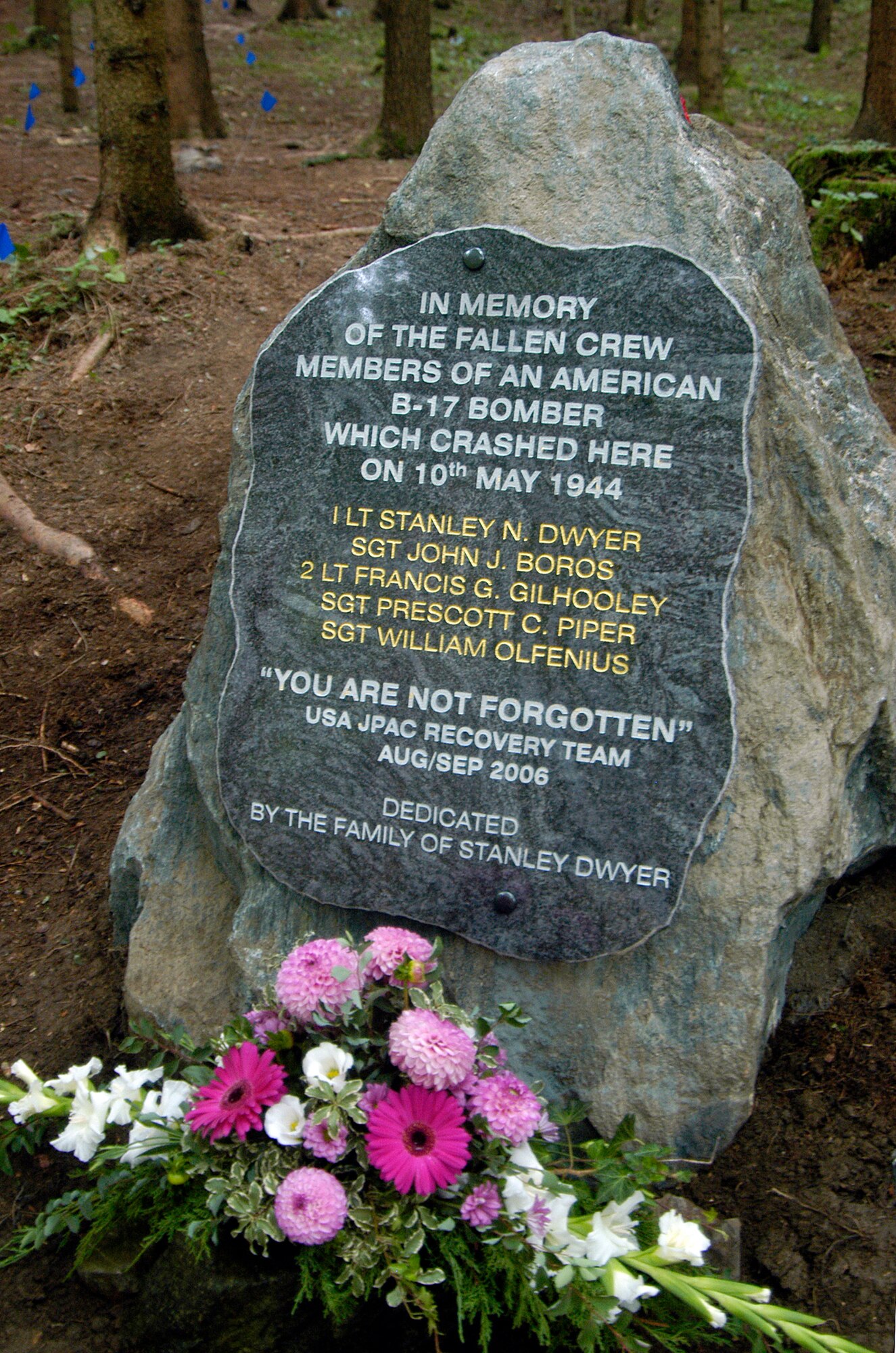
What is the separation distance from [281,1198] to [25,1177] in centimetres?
94

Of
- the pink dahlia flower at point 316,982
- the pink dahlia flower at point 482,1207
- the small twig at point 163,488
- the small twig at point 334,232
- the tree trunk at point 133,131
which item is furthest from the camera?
the small twig at point 334,232

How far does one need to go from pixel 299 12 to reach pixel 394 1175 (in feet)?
75.4

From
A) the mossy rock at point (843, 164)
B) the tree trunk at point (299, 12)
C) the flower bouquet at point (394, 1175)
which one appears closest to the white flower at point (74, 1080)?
the flower bouquet at point (394, 1175)

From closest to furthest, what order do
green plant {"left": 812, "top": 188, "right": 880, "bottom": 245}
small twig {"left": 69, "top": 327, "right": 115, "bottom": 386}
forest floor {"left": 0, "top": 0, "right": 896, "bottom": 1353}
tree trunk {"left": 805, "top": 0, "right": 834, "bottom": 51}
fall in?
forest floor {"left": 0, "top": 0, "right": 896, "bottom": 1353}, small twig {"left": 69, "top": 327, "right": 115, "bottom": 386}, green plant {"left": 812, "top": 188, "right": 880, "bottom": 245}, tree trunk {"left": 805, "top": 0, "right": 834, "bottom": 51}

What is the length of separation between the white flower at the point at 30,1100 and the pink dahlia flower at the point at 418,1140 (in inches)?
27.1

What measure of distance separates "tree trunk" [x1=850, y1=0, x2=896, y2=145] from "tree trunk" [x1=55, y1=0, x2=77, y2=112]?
892 cm

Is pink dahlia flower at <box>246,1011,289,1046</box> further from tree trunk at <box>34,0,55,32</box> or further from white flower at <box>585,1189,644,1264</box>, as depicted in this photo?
tree trunk at <box>34,0,55,32</box>

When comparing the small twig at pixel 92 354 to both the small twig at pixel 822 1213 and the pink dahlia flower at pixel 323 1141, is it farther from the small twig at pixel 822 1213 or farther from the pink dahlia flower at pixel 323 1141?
the small twig at pixel 822 1213

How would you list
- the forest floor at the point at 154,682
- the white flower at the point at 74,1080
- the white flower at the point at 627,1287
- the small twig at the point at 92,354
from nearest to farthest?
1. the white flower at the point at 627,1287
2. the white flower at the point at 74,1080
3. the forest floor at the point at 154,682
4. the small twig at the point at 92,354

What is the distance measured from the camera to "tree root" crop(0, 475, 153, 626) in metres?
4.27

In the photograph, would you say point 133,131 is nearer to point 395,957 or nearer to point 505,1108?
point 395,957

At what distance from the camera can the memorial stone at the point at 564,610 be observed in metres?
2.27

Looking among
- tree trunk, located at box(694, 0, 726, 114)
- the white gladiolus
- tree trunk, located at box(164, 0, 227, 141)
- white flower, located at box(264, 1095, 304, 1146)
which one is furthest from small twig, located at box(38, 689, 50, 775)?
tree trunk, located at box(694, 0, 726, 114)

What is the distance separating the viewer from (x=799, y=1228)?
7.75 ft
